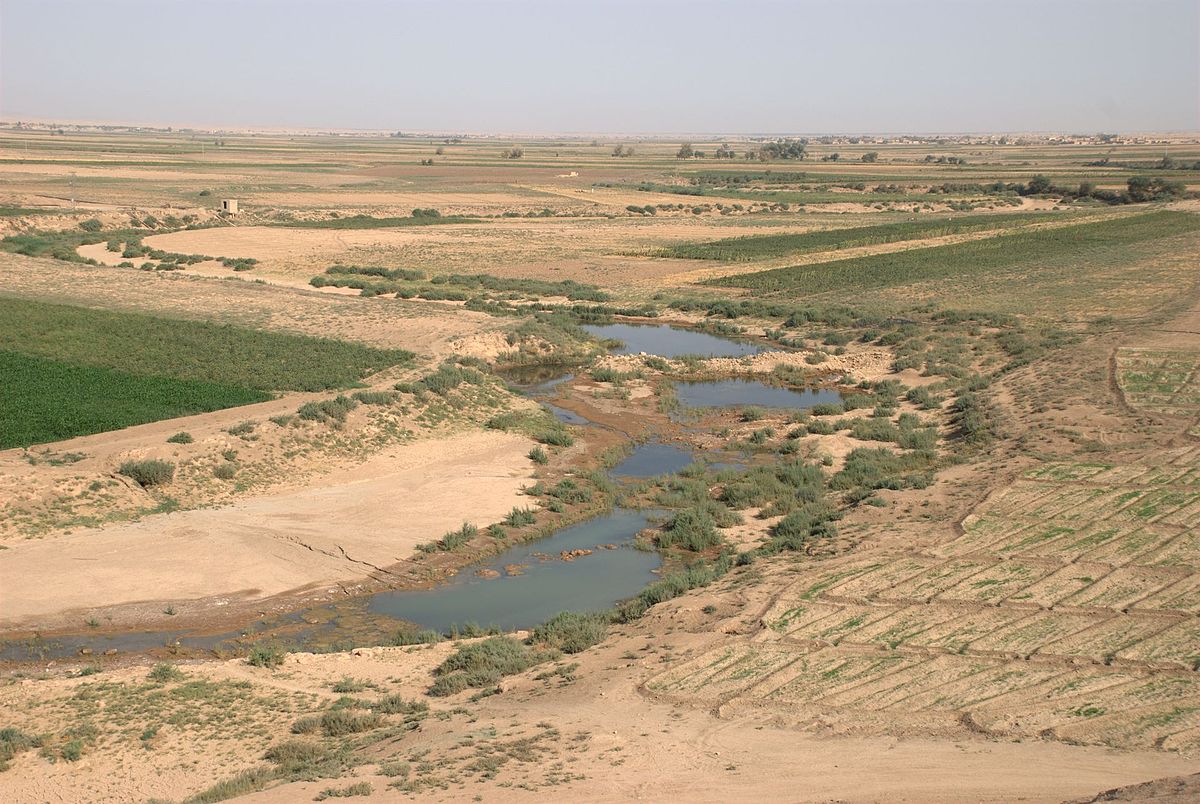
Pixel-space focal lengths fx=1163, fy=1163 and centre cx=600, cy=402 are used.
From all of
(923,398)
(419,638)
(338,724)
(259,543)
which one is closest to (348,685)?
(338,724)

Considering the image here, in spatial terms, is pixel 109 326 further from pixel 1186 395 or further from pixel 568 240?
pixel 568 240

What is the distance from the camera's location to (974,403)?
31766 mm

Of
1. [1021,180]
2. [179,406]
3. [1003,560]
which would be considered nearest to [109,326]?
[179,406]

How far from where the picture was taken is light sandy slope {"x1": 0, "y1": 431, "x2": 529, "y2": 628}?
19328mm

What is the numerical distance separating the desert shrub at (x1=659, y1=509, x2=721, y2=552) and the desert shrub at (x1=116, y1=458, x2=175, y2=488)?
1007 cm

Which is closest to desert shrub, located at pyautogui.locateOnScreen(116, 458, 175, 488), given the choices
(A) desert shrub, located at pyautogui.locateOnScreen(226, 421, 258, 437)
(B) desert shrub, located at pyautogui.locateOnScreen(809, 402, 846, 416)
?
(A) desert shrub, located at pyautogui.locateOnScreen(226, 421, 258, 437)

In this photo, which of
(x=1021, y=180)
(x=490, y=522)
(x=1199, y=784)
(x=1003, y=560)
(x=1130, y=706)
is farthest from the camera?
(x=1021, y=180)

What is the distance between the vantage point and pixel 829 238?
7844 cm

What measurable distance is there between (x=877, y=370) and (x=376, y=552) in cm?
2196

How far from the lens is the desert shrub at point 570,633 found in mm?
16781

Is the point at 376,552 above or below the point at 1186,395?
below

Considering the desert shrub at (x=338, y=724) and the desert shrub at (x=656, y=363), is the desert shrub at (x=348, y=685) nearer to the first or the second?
the desert shrub at (x=338, y=724)

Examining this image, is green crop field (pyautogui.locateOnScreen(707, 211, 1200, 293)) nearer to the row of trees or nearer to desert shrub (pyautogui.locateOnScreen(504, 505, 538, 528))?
the row of trees

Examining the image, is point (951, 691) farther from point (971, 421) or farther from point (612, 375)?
point (612, 375)
